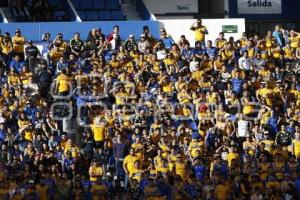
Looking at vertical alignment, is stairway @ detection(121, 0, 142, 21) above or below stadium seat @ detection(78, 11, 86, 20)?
above

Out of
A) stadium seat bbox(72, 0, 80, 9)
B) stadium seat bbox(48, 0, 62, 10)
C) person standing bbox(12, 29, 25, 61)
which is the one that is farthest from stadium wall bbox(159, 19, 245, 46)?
person standing bbox(12, 29, 25, 61)

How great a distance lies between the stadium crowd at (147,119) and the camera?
28.8m

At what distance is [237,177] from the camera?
29422mm

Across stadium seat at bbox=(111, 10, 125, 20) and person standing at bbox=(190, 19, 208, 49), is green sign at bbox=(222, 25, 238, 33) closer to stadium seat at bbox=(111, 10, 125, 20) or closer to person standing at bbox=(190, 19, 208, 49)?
person standing at bbox=(190, 19, 208, 49)

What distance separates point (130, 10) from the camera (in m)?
40.7

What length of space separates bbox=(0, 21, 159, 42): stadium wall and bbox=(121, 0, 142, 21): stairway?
2.14 m

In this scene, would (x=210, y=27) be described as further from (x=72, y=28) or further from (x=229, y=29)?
(x=72, y=28)

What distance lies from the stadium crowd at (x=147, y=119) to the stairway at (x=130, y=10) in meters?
4.01

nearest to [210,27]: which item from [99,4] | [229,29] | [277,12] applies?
[229,29]

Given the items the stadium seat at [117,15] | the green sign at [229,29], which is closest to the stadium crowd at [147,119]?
the green sign at [229,29]

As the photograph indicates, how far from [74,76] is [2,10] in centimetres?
656

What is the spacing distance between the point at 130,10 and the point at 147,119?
9903 millimetres

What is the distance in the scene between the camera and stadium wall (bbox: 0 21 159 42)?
36.0 meters

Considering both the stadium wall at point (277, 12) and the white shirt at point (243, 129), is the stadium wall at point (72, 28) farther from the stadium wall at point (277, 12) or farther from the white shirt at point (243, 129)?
the white shirt at point (243, 129)
